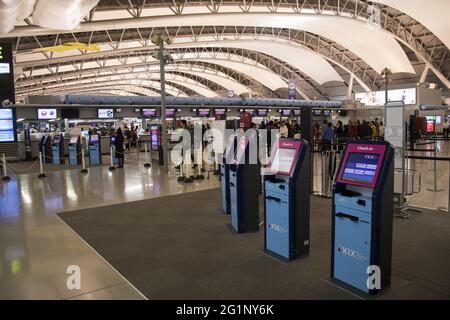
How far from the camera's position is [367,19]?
28797 mm

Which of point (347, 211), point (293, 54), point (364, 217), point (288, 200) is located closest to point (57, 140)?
point (288, 200)

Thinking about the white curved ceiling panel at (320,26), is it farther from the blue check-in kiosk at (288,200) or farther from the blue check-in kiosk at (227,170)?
the blue check-in kiosk at (288,200)

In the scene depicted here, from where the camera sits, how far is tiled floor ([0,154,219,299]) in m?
3.67

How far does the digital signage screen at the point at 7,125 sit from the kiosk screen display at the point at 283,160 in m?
10.5

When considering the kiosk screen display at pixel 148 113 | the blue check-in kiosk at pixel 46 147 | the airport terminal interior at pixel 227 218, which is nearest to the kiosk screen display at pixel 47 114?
the airport terminal interior at pixel 227 218

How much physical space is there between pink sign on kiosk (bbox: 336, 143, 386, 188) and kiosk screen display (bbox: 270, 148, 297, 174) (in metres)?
0.74

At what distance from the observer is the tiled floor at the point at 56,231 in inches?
144

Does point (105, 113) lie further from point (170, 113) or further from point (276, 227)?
point (276, 227)

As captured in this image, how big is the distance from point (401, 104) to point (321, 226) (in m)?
2.72

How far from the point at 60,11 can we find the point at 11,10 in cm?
171

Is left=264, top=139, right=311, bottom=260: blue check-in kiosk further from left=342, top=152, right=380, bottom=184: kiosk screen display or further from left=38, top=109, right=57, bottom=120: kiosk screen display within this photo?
left=38, top=109, right=57, bottom=120: kiosk screen display
